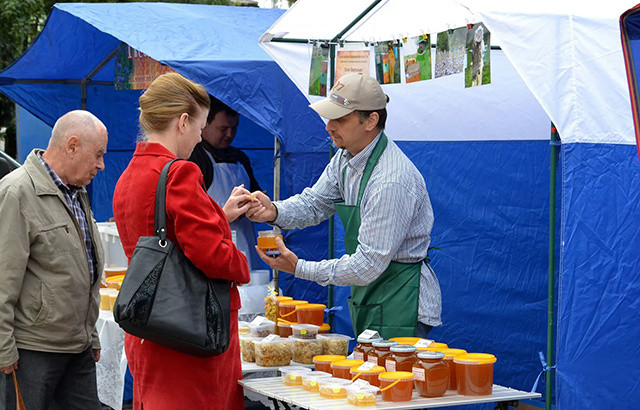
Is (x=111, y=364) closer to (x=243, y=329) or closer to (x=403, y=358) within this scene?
(x=243, y=329)

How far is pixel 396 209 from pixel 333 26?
1729 millimetres

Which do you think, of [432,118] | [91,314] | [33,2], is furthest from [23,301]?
[33,2]

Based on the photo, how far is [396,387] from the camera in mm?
2859

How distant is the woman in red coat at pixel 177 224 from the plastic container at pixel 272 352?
519mm

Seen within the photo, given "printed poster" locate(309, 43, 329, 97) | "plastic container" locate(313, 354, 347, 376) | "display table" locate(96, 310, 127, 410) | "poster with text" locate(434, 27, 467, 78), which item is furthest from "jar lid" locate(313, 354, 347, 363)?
"printed poster" locate(309, 43, 329, 97)

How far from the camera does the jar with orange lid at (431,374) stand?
9.54 feet

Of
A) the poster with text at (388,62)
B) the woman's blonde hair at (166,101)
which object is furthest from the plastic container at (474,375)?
the poster with text at (388,62)

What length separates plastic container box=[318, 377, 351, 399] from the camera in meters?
2.89

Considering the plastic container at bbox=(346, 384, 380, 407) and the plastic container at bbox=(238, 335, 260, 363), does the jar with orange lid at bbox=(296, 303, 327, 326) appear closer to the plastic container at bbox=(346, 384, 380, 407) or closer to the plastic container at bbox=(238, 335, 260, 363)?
the plastic container at bbox=(238, 335, 260, 363)

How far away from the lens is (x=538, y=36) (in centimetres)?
313

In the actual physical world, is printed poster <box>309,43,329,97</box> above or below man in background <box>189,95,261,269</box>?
above

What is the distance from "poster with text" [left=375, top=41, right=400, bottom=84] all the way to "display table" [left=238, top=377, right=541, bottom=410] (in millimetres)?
1833

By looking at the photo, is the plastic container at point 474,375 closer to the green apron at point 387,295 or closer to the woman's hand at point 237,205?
the green apron at point 387,295

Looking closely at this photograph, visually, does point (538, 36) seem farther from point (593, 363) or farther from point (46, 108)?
point (46, 108)
